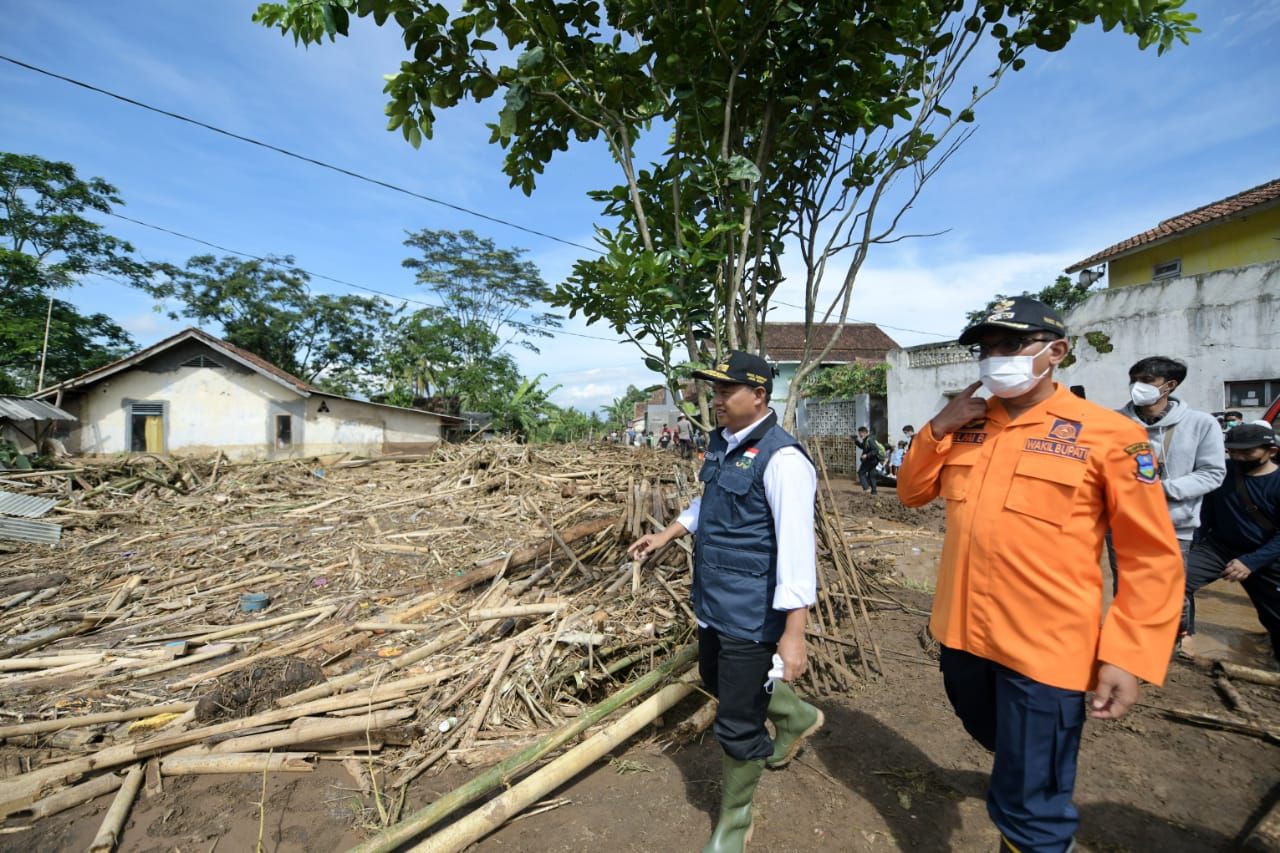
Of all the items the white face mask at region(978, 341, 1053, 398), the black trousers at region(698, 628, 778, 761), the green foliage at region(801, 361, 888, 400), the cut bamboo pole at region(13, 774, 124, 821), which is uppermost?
the green foliage at region(801, 361, 888, 400)

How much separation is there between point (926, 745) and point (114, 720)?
5.08 metres

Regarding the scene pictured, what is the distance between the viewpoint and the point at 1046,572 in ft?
5.65

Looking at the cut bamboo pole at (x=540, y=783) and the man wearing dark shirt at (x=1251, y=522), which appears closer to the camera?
the cut bamboo pole at (x=540, y=783)

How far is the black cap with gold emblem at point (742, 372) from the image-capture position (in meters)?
2.28

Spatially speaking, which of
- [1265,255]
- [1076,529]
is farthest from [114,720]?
[1265,255]

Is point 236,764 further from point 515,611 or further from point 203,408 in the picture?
point 203,408

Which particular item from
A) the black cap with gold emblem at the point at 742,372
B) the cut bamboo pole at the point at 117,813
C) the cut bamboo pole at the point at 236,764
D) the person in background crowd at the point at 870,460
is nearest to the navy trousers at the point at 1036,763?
the black cap with gold emblem at the point at 742,372

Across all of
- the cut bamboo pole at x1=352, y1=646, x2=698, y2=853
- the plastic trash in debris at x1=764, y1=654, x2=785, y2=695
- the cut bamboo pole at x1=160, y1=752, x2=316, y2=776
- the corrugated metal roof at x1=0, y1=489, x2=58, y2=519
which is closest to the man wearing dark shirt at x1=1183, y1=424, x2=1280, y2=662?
the plastic trash in debris at x1=764, y1=654, x2=785, y2=695

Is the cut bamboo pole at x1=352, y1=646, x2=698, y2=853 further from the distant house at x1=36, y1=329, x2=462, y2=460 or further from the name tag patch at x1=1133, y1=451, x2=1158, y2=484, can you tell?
the distant house at x1=36, y1=329, x2=462, y2=460

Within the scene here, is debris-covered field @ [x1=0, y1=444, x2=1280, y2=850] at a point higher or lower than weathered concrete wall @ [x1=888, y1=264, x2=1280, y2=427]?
lower

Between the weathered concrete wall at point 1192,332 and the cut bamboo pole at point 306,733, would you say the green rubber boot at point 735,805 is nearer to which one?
the cut bamboo pole at point 306,733

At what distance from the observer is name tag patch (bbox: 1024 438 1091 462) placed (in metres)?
1.73

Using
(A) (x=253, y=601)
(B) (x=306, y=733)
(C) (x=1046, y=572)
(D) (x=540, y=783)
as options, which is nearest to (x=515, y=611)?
(B) (x=306, y=733)

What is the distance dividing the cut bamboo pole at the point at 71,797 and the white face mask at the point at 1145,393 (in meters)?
6.17
